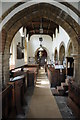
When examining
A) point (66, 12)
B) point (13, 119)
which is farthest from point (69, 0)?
point (13, 119)

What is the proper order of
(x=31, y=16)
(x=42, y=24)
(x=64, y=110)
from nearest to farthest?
(x=64, y=110) → (x=31, y=16) → (x=42, y=24)

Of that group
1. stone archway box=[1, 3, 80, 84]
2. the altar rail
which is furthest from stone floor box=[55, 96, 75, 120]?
the altar rail

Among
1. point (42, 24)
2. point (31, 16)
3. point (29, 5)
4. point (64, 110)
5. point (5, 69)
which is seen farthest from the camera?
point (42, 24)

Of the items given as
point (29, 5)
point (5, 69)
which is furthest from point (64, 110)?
point (29, 5)

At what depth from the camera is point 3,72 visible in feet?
13.1

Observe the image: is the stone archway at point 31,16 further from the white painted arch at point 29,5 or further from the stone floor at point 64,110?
the stone floor at point 64,110

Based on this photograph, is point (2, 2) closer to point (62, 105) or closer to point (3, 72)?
point (3, 72)

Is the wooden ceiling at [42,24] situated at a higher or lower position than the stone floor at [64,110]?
higher

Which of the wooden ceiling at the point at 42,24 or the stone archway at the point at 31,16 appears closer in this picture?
the stone archway at the point at 31,16

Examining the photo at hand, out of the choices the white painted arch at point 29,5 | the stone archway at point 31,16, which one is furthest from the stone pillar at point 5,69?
the white painted arch at point 29,5

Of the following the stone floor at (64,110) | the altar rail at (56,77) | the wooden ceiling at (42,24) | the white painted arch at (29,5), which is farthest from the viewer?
the wooden ceiling at (42,24)

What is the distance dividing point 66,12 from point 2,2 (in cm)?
181

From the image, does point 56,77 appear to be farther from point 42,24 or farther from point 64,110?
point 42,24

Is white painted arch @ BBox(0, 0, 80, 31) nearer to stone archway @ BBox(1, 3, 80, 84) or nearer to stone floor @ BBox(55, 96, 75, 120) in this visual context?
stone archway @ BBox(1, 3, 80, 84)
